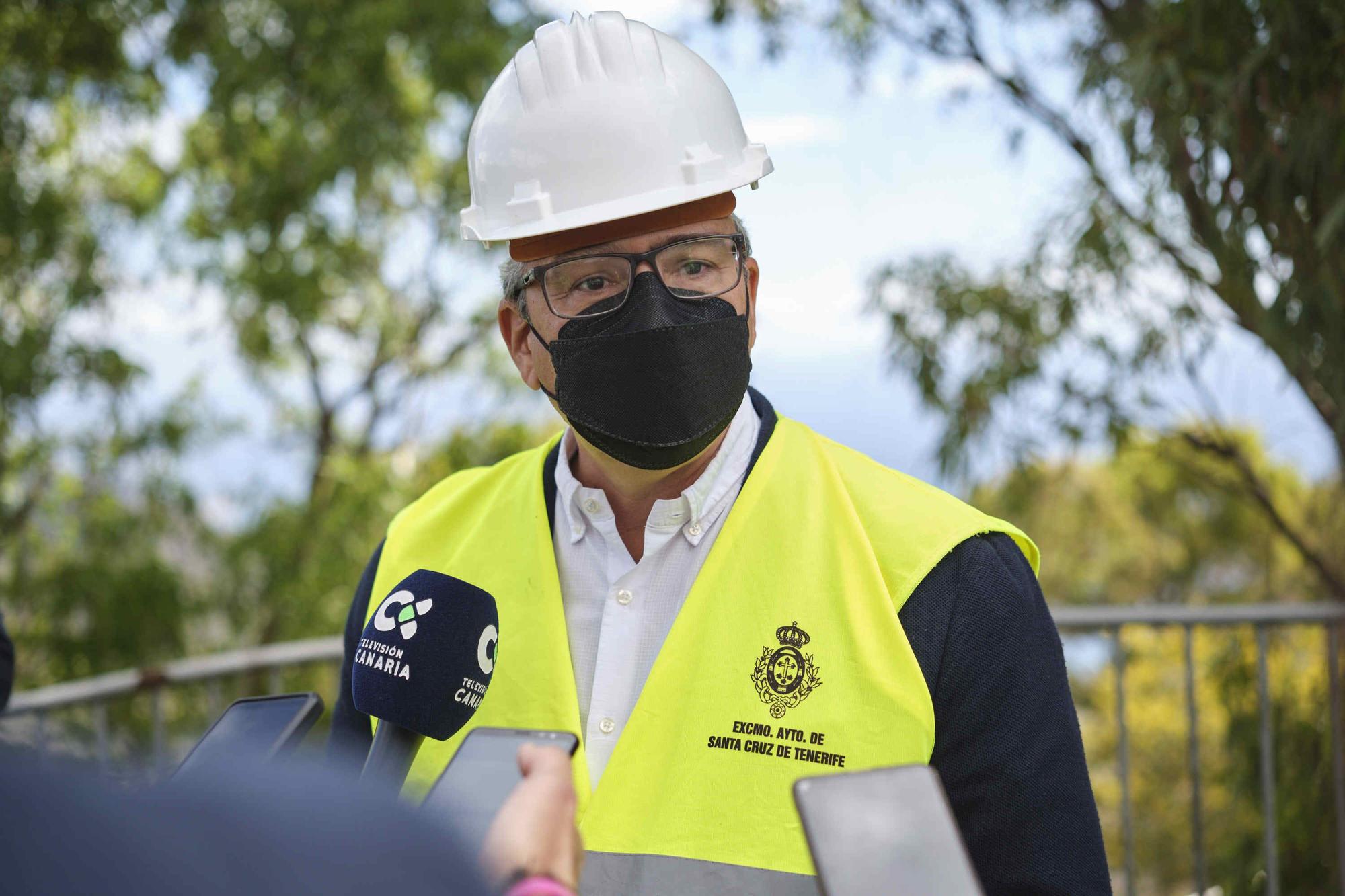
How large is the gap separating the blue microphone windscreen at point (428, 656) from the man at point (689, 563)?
0.96 ft

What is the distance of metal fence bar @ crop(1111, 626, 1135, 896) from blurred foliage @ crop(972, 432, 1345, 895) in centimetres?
24

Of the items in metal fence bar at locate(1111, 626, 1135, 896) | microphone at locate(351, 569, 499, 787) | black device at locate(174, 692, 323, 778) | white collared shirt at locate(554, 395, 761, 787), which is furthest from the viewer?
metal fence bar at locate(1111, 626, 1135, 896)

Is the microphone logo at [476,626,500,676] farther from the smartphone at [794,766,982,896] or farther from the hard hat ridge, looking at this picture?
the hard hat ridge

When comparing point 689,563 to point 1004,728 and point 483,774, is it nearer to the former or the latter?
point 1004,728

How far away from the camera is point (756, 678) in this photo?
1.78 m

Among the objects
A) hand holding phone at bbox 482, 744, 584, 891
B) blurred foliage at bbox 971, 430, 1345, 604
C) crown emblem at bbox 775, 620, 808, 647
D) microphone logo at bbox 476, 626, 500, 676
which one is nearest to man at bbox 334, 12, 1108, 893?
crown emblem at bbox 775, 620, 808, 647

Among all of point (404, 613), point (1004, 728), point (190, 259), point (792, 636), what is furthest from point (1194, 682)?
point (190, 259)

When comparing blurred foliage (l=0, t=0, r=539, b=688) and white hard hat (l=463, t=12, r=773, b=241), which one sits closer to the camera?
white hard hat (l=463, t=12, r=773, b=241)

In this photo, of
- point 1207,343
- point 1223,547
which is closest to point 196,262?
point 1207,343

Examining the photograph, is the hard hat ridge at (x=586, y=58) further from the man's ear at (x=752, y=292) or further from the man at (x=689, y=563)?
the man's ear at (x=752, y=292)

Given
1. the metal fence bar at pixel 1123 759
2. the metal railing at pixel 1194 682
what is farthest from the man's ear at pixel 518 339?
the metal fence bar at pixel 1123 759

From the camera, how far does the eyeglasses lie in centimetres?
198

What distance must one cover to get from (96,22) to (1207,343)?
27.4ft

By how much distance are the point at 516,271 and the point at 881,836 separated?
4.57 ft
